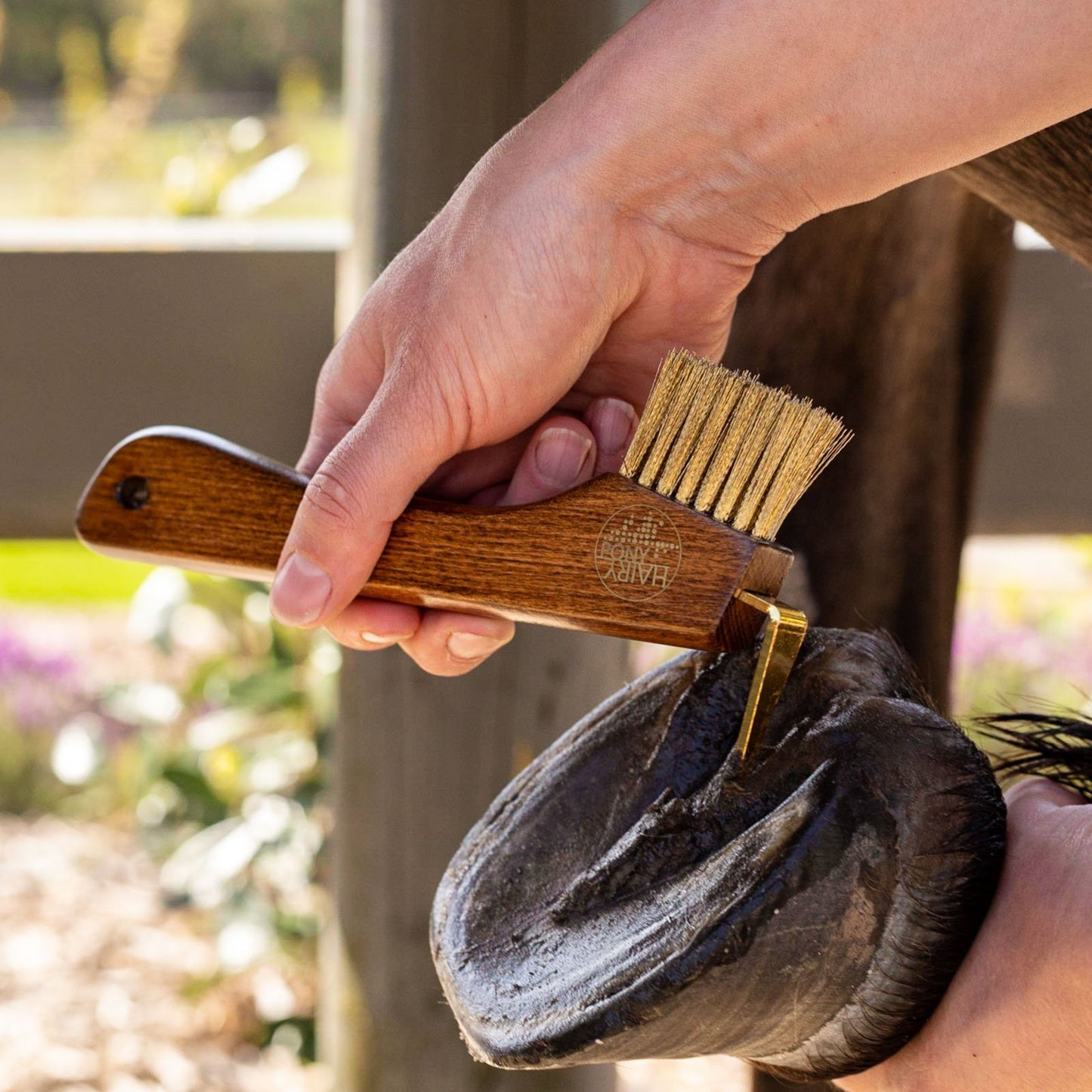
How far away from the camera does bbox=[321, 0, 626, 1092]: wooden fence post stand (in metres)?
1.14

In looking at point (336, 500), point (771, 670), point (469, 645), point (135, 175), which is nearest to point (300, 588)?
point (336, 500)

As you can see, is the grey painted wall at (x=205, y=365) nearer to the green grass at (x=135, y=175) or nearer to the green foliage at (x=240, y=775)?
the green foliage at (x=240, y=775)

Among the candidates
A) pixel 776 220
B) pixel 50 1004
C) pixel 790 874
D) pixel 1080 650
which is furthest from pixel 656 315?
pixel 1080 650

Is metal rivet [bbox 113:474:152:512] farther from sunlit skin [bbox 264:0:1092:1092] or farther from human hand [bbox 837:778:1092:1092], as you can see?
human hand [bbox 837:778:1092:1092]

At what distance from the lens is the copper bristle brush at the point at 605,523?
67 cm

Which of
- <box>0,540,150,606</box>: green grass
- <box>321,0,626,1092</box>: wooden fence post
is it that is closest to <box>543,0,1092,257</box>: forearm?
<box>321,0,626,1092</box>: wooden fence post

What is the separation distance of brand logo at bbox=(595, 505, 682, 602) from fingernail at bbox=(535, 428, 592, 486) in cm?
16

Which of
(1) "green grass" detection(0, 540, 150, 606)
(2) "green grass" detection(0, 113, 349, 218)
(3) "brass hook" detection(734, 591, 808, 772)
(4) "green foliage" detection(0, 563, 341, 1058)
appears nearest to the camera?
(3) "brass hook" detection(734, 591, 808, 772)

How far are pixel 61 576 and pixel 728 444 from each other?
289 centimetres

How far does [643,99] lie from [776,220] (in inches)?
4.0

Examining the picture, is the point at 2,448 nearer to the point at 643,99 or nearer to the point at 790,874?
the point at 643,99

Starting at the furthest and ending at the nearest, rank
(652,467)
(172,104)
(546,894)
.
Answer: (172,104) < (652,467) < (546,894)

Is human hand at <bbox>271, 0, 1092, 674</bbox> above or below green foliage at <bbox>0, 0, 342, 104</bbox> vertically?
above

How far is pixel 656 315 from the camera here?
79 centimetres
